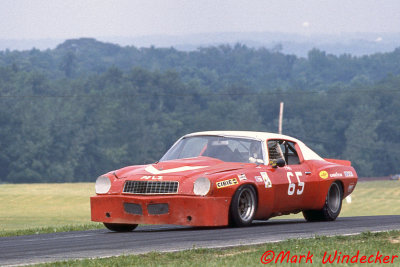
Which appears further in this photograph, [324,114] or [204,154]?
[324,114]

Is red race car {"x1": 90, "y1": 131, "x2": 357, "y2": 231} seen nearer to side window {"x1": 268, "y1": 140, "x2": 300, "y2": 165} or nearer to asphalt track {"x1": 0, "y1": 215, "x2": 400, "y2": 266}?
side window {"x1": 268, "y1": 140, "x2": 300, "y2": 165}

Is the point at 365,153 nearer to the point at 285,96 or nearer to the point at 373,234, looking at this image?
the point at 285,96

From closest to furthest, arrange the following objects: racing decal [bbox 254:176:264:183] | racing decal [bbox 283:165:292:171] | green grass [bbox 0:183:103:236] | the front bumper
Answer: the front bumper < racing decal [bbox 254:176:264:183] < racing decal [bbox 283:165:292:171] < green grass [bbox 0:183:103:236]

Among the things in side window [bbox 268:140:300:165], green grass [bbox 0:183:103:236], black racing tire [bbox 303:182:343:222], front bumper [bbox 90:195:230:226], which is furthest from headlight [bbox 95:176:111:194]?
green grass [bbox 0:183:103:236]

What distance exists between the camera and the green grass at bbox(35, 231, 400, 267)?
9188 mm

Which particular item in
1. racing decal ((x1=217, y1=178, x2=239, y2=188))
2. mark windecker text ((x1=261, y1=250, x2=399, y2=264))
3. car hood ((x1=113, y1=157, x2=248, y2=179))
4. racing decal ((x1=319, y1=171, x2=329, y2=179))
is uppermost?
car hood ((x1=113, y1=157, x2=248, y2=179))

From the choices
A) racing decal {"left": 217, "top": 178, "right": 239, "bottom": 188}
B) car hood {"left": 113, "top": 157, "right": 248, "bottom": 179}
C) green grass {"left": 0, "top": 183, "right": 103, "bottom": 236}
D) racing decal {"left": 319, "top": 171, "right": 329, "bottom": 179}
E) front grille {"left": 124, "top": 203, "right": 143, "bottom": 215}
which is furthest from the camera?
green grass {"left": 0, "top": 183, "right": 103, "bottom": 236}

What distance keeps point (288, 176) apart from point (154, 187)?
263 cm

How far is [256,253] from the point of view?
9953mm

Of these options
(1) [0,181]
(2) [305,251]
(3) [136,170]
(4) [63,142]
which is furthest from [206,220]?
(4) [63,142]

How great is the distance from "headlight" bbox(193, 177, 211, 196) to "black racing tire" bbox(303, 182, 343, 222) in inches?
135

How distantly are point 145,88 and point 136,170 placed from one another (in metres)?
135

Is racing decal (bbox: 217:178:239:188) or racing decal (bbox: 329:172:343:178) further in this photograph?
racing decal (bbox: 329:172:343:178)

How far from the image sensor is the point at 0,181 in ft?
368
